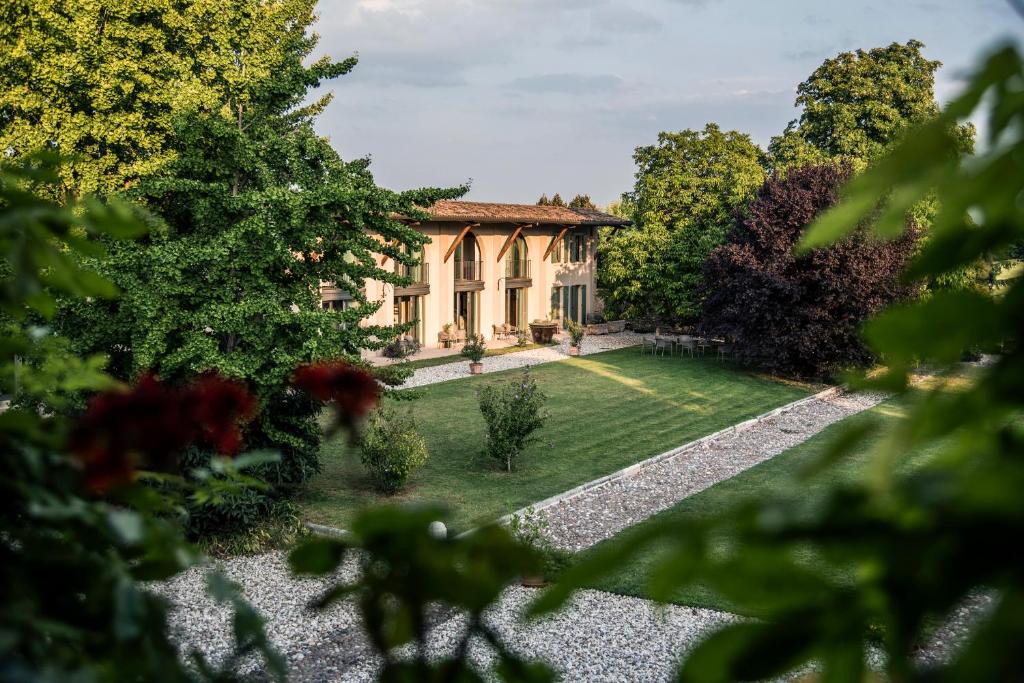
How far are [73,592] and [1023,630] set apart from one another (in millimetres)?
1151

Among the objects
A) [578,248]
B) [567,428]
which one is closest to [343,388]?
[567,428]

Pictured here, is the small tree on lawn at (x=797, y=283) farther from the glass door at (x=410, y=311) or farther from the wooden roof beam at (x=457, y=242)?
the glass door at (x=410, y=311)

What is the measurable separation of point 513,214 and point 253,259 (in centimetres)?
2581

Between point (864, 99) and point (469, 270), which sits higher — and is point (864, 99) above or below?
above

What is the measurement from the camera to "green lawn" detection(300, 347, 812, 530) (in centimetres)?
1382

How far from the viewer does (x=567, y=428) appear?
64.1ft

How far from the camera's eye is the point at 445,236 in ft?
109

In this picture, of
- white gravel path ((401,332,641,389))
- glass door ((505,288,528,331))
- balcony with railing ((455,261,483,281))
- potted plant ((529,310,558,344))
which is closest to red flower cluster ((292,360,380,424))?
white gravel path ((401,332,641,389))

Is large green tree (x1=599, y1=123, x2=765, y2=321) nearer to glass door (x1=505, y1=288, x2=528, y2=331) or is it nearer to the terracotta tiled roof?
the terracotta tiled roof

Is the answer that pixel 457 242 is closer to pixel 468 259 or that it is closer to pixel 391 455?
pixel 468 259

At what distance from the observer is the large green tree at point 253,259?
1034 cm

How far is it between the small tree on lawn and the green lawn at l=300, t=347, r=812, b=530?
4.57 feet

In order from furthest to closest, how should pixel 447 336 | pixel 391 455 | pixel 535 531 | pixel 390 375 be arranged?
pixel 447 336 → pixel 391 455 → pixel 535 531 → pixel 390 375

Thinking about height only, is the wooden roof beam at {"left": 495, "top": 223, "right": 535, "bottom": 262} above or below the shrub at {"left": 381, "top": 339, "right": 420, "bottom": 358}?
above
